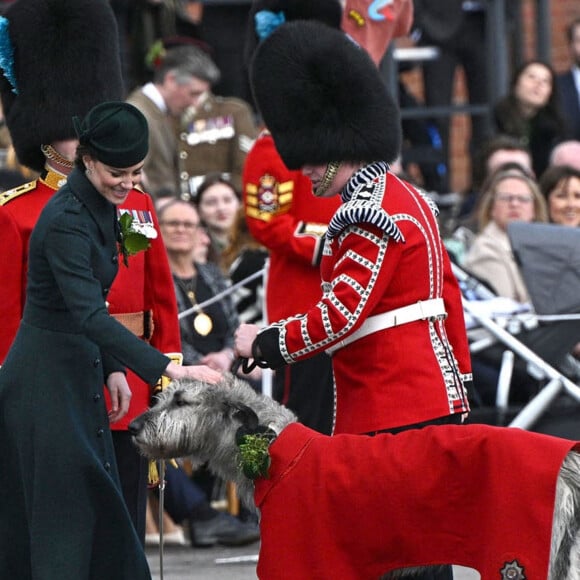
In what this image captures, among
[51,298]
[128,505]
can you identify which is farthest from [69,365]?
[128,505]

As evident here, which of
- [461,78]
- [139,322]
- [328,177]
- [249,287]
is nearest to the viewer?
[328,177]

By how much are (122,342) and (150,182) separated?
4969 millimetres

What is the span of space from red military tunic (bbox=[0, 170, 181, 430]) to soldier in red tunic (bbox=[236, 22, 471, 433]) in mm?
469

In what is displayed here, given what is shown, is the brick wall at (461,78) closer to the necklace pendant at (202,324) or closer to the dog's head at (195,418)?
the necklace pendant at (202,324)

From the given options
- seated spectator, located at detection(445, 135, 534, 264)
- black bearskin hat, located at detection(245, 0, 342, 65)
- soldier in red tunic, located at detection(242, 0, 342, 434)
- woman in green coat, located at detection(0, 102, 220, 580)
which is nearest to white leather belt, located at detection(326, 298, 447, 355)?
woman in green coat, located at detection(0, 102, 220, 580)

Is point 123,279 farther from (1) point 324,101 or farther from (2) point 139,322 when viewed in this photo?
(1) point 324,101

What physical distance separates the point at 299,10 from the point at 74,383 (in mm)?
2689

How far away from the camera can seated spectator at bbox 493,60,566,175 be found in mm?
10969

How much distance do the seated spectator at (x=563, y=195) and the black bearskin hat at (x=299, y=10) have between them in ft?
7.10

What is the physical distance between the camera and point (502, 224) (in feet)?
29.6

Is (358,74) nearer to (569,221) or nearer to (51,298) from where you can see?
(51,298)

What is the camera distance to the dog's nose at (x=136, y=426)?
5254 millimetres

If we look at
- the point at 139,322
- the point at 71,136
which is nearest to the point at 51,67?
the point at 71,136

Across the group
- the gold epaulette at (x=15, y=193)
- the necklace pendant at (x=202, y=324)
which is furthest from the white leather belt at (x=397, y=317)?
the necklace pendant at (x=202, y=324)
